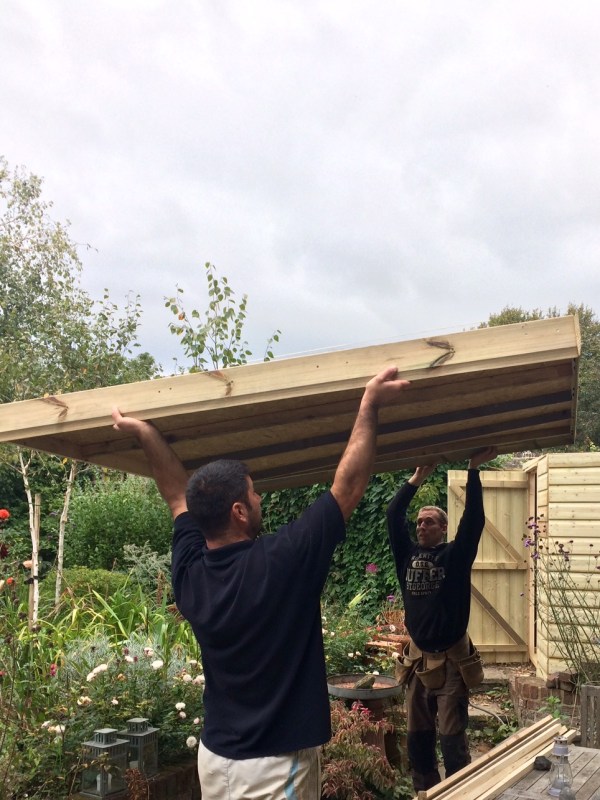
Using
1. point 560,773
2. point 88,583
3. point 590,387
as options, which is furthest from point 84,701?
point 590,387

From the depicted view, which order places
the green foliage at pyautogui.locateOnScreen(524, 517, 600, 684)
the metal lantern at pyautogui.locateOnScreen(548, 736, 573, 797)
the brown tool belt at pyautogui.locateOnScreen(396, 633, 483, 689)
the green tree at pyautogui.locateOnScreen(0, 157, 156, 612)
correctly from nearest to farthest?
1. the metal lantern at pyautogui.locateOnScreen(548, 736, 573, 797)
2. the brown tool belt at pyautogui.locateOnScreen(396, 633, 483, 689)
3. the green foliage at pyautogui.locateOnScreen(524, 517, 600, 684)
4. the green tree at pyautogui.locateOnScreen(0, 157, 156, 612)

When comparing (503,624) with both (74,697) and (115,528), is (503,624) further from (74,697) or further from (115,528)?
(74,697)

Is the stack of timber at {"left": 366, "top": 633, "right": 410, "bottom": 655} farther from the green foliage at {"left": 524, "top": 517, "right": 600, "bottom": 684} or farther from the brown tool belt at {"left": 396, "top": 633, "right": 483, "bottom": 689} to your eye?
the brown tool belt at {"left": 396, "top": 633, "right": 483, "bottom": 689}

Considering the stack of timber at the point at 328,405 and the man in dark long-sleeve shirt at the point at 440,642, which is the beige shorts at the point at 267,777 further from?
the man in dark long-sleeve shirt at the point at 440,642

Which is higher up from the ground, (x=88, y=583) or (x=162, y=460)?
(x=162, y=460)

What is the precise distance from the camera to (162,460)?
2518mm

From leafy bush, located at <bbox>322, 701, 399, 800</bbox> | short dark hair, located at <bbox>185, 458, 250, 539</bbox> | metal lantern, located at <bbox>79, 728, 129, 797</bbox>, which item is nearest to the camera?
short dark hair, located at <bbox>185, 458, 250, 539</bbox>

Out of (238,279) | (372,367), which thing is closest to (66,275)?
(238,279)

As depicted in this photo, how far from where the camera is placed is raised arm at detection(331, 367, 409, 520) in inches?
83.5

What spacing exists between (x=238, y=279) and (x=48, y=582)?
14.2ft

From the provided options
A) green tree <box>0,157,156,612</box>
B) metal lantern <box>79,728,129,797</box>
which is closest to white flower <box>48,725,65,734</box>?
metal lantern <box>79,728,129,797</box>

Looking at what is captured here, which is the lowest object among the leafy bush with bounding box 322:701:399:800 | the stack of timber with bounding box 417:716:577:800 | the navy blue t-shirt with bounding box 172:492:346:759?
the leafy bush with bounding box 322:701:399:800

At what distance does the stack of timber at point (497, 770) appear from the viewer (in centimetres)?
287

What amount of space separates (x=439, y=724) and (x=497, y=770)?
3.82ft
